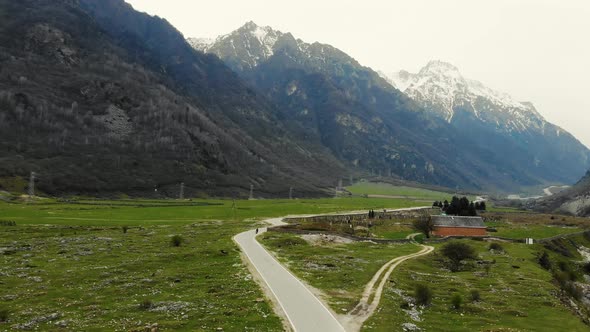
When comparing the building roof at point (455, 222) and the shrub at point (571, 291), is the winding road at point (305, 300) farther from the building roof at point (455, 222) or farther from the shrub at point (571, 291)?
the building roof at point (455, 222)

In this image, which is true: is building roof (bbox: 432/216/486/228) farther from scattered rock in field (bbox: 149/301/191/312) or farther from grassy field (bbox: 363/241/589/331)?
scattered rock in field (bbox: 149/301/191/312)

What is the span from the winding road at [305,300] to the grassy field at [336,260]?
1241 millimetres

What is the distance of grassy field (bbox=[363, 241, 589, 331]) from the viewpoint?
4510 centimetres

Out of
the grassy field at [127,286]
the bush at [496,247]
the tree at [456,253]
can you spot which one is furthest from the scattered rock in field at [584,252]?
the grassy field at [127,286]

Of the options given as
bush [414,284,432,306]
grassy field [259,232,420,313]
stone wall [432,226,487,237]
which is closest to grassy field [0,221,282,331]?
grassy field [259,232,420,313]

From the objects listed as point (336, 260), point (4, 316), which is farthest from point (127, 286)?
point (336, 260)

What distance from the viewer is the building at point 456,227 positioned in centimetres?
14062

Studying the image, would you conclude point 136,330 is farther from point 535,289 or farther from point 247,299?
point 535,289

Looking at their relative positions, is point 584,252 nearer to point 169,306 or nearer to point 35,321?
point 169,306

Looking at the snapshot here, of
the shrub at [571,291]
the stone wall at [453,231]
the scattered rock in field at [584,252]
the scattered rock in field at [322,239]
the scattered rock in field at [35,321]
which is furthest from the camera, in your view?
the scattered rock in field at [584,252]

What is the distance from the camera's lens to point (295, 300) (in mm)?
46438

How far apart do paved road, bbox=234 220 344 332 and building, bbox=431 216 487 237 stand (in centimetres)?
8077

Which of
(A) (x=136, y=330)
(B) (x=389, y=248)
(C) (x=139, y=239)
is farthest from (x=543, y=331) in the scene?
(C) (x=139, y=239)

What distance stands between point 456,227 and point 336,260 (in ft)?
248
